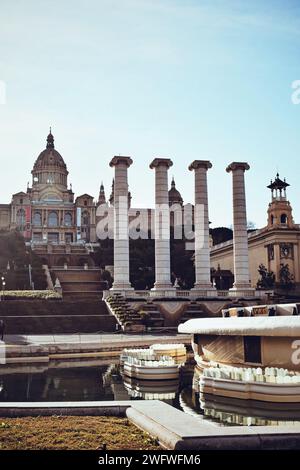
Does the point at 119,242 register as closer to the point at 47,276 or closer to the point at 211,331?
the point at 47,276

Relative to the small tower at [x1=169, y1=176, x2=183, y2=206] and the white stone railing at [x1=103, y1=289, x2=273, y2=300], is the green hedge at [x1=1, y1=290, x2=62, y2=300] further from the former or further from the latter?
the small tower at [x1=169, y1=176, x2=183, y2=206]

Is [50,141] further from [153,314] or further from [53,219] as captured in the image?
[153,314]

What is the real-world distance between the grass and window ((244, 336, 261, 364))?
864cm

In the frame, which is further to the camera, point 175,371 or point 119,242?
point 119,242

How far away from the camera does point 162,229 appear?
5294cm

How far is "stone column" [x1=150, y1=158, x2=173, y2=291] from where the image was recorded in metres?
53.0

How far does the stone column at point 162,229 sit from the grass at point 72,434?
40.2 metres

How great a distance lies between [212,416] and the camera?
49.4ft

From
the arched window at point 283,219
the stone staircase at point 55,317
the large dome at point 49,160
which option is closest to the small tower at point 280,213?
the arched window at point 283,219

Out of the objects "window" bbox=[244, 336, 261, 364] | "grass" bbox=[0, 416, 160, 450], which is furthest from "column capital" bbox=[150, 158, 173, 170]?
"grass" bbox=[0, 416, 160, 450]

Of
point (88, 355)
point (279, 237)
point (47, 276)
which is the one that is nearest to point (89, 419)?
point (88, 355)

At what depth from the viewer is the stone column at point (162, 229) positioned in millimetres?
52994

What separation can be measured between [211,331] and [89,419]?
10.3m
